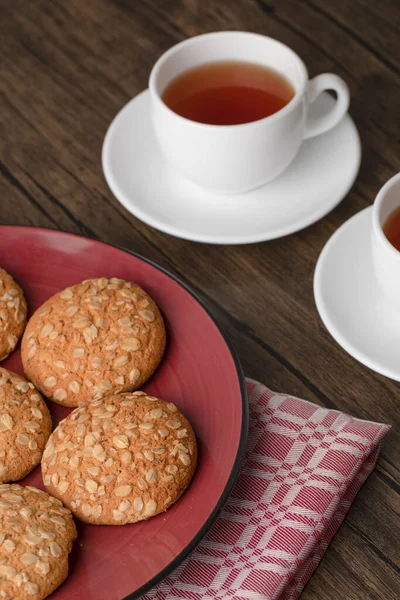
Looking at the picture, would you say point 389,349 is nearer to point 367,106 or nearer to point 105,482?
point 105,482

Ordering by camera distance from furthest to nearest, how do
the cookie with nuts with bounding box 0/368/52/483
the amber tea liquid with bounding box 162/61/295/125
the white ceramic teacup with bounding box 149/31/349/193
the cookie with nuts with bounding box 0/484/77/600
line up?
the amber tea liquid with bounding box 162/61/295/125 → the white ceramic teacup with bounding box 149/31/349/193 → the cookie with nuts with bounding box 0/368/52/483 → the cookie with nuts with bounding box 0/484/77/600

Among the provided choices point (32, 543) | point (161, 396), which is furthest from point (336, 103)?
point (32, 543)

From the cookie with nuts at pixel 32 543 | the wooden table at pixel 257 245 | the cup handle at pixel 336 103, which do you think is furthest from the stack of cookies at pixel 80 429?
the cup handle at pixel 336 103

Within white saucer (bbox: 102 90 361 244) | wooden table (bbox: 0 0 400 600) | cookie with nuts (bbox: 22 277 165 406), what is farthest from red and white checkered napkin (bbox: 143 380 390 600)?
white saucer (bbox: 102 90 361 244)

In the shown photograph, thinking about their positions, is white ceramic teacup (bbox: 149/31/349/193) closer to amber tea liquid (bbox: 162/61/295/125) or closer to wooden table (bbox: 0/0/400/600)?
amber tea liquid (bbox: 162/61/295/125)

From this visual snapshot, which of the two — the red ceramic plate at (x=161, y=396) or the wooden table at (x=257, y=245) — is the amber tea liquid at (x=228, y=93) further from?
the red ceramic plate at (x=161, y=396)

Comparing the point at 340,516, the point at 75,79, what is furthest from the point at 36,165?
the point at 340,516
